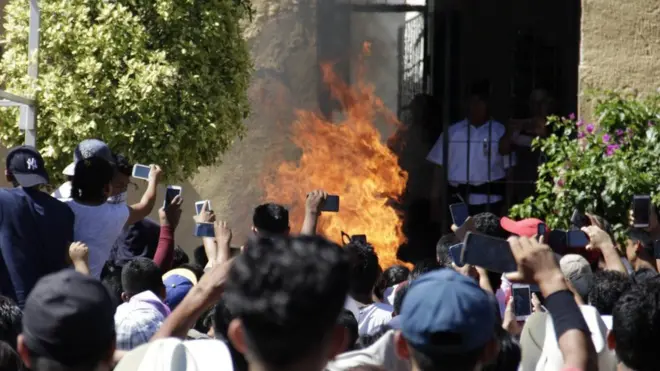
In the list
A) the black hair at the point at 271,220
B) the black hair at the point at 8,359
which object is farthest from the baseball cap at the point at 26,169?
the black hair at the point at 8,359

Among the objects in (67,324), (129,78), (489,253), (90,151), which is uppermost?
(129,78)

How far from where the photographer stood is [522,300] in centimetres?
514

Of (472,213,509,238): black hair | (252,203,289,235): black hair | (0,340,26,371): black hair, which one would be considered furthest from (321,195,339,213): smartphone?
(0,340,26,371): black hair

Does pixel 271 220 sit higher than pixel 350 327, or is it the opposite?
pixel 271 220

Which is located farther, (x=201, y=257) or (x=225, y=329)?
(x=201, y=257)

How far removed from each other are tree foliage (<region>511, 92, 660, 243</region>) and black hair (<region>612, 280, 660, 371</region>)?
5.48 metres

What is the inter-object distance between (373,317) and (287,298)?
3.50m

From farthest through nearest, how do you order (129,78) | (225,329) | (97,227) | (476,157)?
(476,157), (129,78), (97,227), (225,329)

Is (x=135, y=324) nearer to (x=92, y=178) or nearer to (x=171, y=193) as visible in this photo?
(x=92, y=178)

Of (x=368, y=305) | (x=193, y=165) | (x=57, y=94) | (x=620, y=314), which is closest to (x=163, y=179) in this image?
(x=193, y=165)

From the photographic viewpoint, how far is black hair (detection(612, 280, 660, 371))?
363cm

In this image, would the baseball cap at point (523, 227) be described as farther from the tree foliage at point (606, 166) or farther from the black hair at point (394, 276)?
the tree foliage at point (606, 166)

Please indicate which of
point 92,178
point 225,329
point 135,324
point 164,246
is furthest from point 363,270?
point 225,329

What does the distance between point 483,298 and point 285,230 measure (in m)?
4.07
